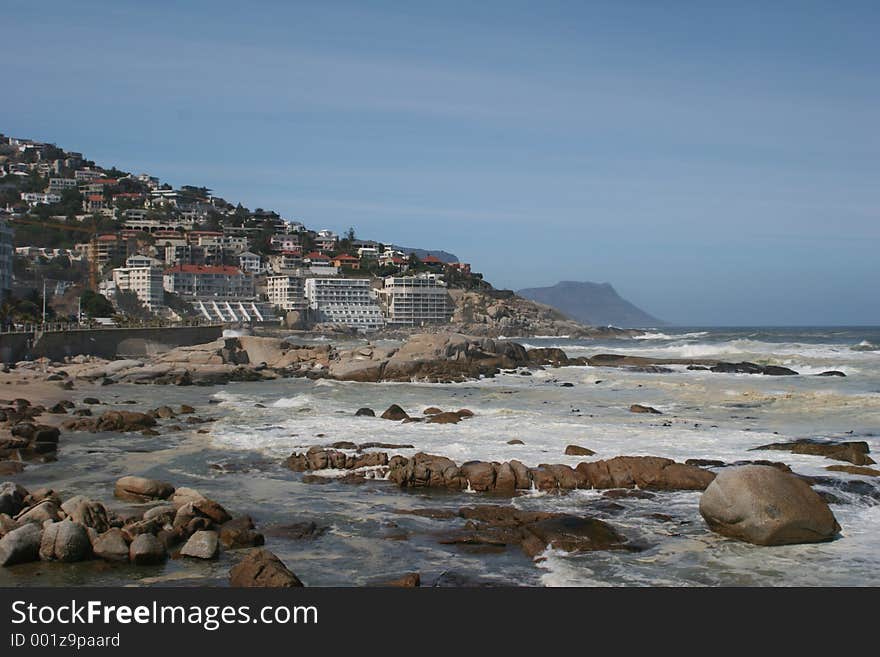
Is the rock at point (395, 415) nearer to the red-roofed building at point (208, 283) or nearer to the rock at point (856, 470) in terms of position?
the rock at point (856, 470)

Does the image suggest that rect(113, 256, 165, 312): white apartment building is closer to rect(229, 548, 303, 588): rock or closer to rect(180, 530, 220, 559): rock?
rect(180, 530, 220, 559): rock

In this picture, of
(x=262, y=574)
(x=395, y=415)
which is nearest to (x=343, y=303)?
(x=395, y=415)

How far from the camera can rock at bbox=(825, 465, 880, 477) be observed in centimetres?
1653

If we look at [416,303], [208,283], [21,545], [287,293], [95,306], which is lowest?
[21,545]

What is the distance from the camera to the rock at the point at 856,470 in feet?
54.2

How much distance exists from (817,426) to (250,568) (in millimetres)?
20803

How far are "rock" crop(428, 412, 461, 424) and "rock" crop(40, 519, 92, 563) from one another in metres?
14.6

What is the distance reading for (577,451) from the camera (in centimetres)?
1927

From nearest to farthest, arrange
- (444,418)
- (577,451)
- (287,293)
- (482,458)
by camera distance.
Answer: (482,458), (577,451), (444,418), (287,293)

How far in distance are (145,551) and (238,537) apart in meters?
1.42

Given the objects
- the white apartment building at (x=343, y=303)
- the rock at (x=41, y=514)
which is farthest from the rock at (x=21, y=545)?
the white apartment building at (x=343, y=303)

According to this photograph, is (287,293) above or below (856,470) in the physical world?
above

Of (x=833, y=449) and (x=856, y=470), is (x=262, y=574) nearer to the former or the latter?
(x=856, y=470)

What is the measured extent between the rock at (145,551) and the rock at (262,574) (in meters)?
1.71
